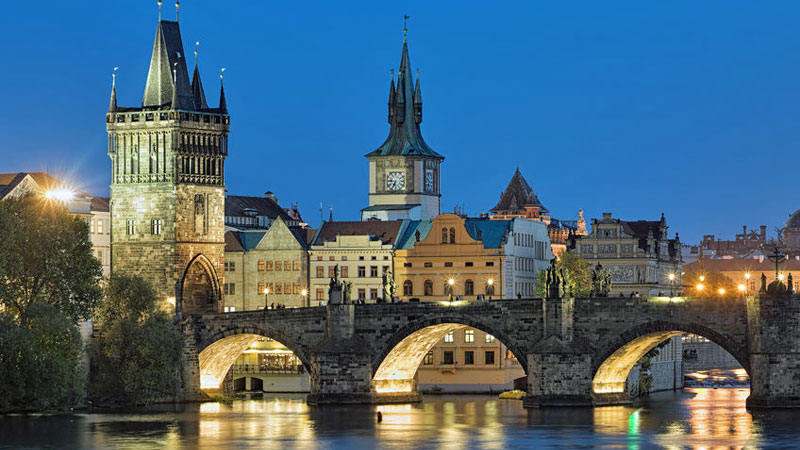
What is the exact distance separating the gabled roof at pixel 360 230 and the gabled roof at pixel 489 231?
17.3 ft

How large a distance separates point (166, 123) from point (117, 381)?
2066cm

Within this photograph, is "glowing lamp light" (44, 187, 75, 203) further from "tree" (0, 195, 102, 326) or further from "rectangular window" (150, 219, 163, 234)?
"tree" (0, 195, 102, 326)

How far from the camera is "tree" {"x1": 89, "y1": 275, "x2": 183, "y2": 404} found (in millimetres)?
112688

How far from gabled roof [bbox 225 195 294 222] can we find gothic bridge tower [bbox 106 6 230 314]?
Answer: 38.4m

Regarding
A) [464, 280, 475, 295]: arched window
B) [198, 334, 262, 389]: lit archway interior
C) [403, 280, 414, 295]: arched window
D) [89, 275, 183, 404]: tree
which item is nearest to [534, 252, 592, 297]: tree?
[464, 280, 475, 295]: arched window

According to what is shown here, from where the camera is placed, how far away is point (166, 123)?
127875mm

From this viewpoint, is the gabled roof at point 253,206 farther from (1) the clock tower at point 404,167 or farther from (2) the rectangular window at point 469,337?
(2) the rectangular window at point 469,337

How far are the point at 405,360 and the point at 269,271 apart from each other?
95.5ft

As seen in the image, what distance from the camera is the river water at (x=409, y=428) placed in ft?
308

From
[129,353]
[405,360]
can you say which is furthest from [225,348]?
[405,360]

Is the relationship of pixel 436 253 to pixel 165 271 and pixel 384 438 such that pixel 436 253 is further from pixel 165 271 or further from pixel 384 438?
pixel 384 438

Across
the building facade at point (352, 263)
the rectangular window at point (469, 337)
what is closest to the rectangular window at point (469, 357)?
the rectangular window at point (469, 337)

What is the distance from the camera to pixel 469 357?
135750 millimetres

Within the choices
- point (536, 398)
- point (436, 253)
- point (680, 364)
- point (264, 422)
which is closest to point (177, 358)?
point (264, 422)
